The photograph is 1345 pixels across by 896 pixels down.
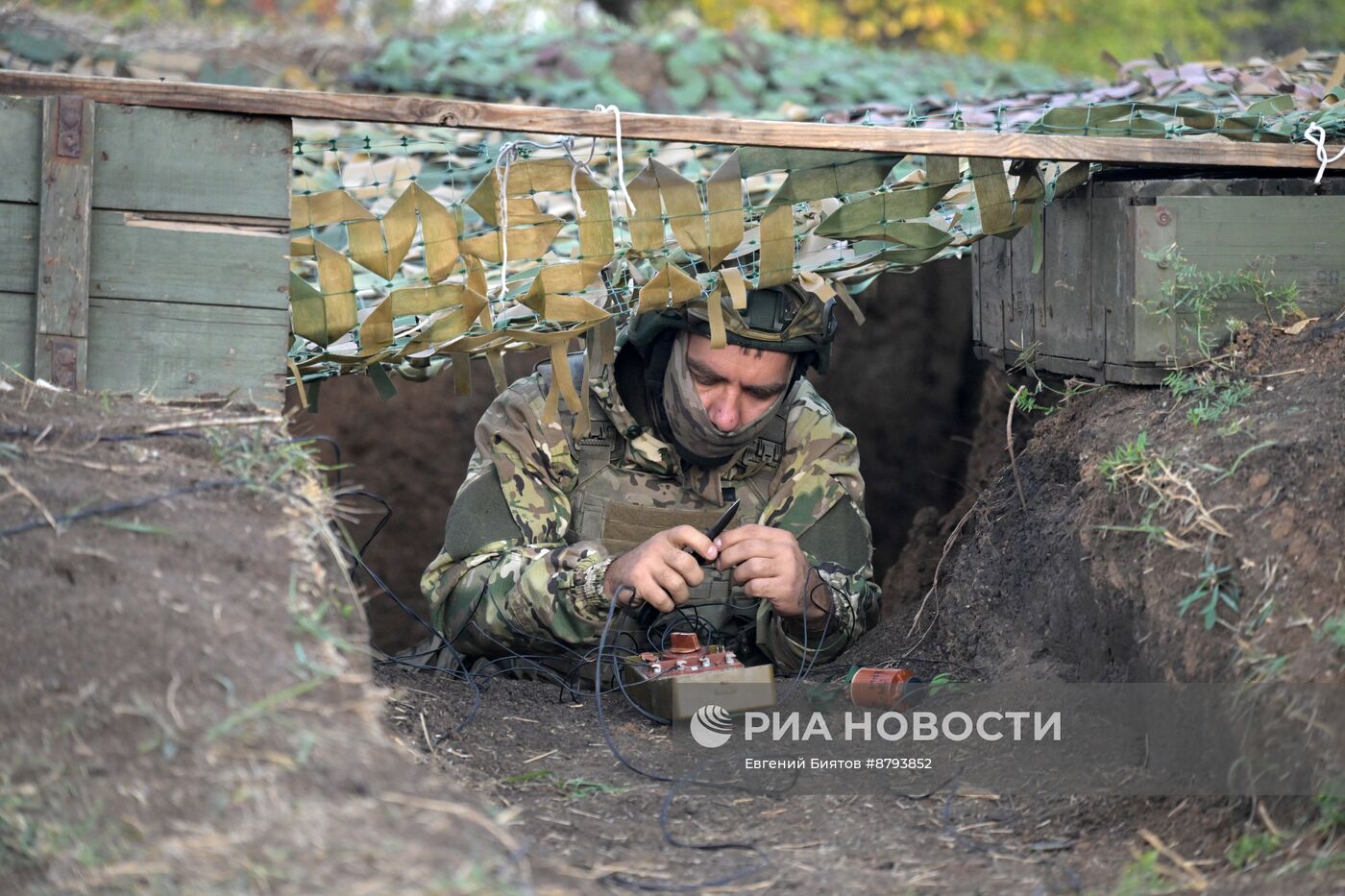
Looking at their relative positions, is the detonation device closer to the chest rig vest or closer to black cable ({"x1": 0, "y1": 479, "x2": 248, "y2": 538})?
the chest rig vest

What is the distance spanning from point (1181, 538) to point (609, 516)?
5.98 feet

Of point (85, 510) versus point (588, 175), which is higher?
point (588, 175)

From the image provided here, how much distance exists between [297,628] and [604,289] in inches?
64.2

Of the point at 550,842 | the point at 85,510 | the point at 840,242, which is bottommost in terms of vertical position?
the point at 550,842

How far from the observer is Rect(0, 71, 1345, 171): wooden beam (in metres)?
3.03

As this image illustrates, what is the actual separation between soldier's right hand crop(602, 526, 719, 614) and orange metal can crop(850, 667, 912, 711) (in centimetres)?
51

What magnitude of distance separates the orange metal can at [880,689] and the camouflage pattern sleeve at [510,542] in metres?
0.82

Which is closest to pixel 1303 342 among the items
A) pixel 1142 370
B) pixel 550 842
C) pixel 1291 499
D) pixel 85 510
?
pixel 1142 370

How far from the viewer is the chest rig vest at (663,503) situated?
13.5 ft

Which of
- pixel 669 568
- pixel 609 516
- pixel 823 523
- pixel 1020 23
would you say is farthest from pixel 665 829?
pixel 1020 23

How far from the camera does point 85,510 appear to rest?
244 centimetres

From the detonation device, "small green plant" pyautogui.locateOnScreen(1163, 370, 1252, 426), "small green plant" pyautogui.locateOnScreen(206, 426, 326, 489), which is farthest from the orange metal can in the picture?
"small green plant" pyautogui.locateOnScreen(206, 426, 326, 489)

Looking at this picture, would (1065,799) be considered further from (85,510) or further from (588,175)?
(85,510)

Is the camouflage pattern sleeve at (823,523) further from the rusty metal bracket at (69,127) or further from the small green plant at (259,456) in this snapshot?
the rusty metal bracket at (69,127)
